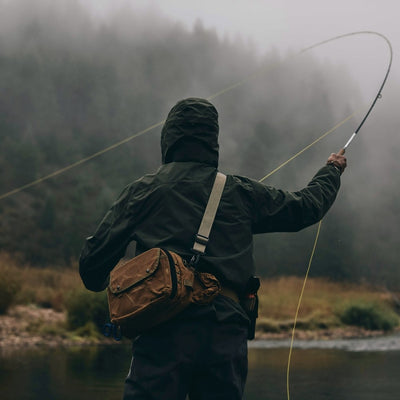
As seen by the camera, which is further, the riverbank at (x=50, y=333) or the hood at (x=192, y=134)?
the riverbank at (x=50, y=333)

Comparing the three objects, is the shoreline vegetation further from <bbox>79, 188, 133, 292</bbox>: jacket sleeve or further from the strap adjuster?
the strap adjuster

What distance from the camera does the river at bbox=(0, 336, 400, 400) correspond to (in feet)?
23.8

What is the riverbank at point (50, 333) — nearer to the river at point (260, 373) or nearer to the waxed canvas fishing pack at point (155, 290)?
the river at point (260, 373)

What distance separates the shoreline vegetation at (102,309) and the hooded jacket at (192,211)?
9852mm

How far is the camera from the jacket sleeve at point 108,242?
2.88 m

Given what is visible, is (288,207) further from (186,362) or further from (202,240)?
(186,362)

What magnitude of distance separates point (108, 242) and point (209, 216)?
1.33ft

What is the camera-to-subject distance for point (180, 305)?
2684mm

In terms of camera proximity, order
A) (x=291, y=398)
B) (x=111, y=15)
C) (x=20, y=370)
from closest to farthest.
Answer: (x=291, y=398), (x=20, y=370), (x=111, y=15)

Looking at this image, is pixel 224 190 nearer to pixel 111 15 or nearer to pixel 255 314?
pixel 255 314

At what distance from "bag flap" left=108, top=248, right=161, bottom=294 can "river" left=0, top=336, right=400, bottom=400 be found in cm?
443

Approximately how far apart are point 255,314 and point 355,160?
21721 millimetres

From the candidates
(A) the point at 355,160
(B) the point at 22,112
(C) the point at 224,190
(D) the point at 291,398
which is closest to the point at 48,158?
(B) the point at 22,112

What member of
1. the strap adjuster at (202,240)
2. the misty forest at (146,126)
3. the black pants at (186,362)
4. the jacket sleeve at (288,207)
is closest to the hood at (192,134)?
the jacket sleeve at (288,207)
